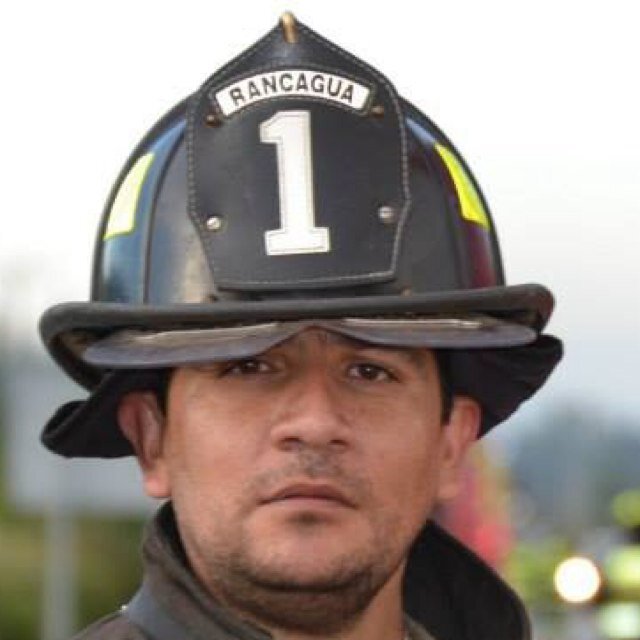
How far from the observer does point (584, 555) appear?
52.5 ft

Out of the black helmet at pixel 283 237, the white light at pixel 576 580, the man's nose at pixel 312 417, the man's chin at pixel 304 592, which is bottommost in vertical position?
the white light at pixel 576 580

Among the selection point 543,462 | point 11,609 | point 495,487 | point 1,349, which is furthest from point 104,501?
point 543,462

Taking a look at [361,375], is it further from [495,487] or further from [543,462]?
[543,462]

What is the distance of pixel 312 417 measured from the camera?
5.27 m

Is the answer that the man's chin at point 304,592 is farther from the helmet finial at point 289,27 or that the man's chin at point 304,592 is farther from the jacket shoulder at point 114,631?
the helmet finial at point 289,27

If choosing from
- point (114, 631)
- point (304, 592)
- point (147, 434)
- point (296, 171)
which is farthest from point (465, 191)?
point (114, 631)

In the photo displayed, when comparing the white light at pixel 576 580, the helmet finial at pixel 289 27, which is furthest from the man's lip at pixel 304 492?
the white light at pixel 576 580

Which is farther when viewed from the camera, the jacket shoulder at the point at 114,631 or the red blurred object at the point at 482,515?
the red blurred object at the point at 482,515

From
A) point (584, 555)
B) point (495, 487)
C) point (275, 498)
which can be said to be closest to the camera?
point (275, 498)

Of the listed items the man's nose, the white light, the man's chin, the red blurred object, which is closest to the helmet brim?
the man's nose

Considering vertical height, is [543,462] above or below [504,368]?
below

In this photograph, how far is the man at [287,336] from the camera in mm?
5289

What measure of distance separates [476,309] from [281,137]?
45 cm

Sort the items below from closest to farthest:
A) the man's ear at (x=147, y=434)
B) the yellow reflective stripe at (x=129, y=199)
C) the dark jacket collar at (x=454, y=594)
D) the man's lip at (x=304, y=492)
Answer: the man's lip at (x=304, y=492) < the man's ear at (x=147, y=434) < the yellow reflective stripe at (x=129, y=199) < the dark jacket collar at (x=454, y=594)
